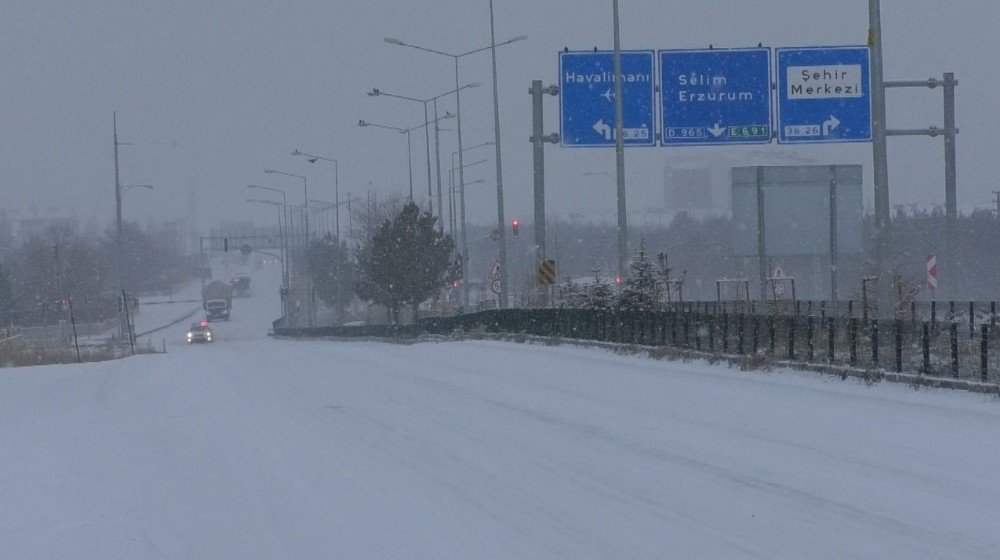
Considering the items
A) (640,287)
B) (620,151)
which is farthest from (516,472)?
(620,151)

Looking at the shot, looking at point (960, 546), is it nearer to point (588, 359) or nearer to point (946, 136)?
point (588, 359)

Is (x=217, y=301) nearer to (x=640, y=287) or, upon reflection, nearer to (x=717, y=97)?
(x=717, y=97)

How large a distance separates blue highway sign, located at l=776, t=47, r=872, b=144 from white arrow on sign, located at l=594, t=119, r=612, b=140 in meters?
4.87

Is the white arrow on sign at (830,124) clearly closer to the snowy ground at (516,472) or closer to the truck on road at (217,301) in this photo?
the snowy ground at (516,472)

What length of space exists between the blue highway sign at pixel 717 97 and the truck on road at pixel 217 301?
10025 cm

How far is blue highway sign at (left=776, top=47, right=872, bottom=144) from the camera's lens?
3594cm

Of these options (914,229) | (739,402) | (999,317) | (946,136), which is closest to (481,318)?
(946,136)

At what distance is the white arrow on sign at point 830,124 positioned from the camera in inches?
1423

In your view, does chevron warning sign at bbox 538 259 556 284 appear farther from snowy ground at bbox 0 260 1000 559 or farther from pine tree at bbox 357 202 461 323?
pine tree at bbox 357 202 461 323

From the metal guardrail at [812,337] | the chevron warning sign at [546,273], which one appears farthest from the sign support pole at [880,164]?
the chevron warning sign at [546,273]

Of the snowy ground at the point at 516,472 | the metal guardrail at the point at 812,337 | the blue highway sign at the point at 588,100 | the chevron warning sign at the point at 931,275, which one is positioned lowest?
the snowy ground at the point at 516,472

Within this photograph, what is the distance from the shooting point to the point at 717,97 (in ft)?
119

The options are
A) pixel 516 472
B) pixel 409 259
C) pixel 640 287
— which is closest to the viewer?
pixel 516 472

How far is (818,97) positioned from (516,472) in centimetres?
2677
